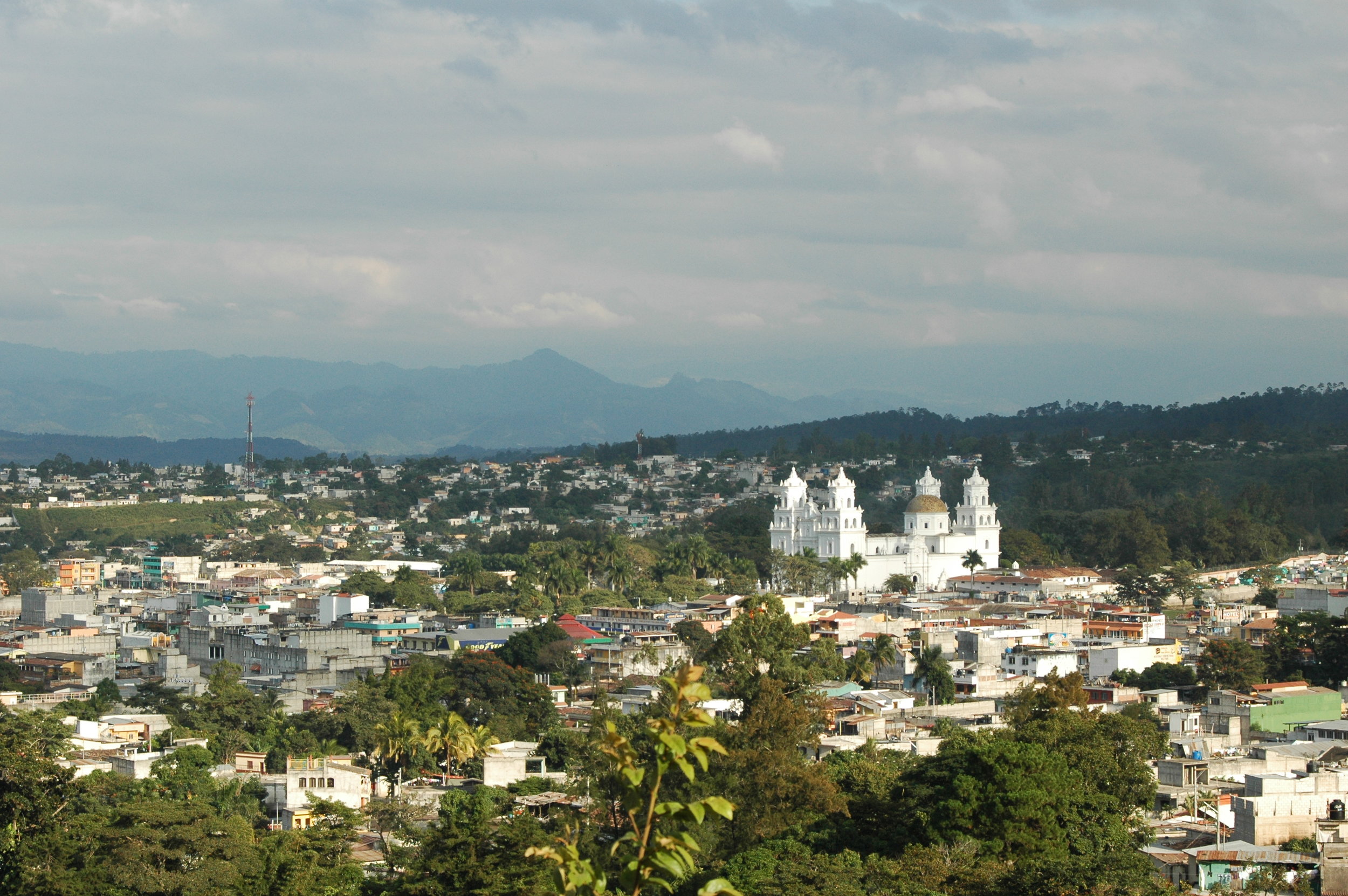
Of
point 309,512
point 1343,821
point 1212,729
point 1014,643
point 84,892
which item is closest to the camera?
point 84,892

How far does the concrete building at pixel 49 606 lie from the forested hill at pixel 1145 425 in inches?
3222

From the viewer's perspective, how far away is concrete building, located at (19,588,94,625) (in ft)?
205

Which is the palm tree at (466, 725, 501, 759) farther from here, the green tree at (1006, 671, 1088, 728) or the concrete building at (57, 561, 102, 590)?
→ the concrete building at (57, 561, 102, 590)

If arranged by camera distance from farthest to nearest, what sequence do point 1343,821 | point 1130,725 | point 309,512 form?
point 309,512 → point 1130,725 → point 1343,821

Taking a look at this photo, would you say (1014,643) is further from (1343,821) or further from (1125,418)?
(1125,418)

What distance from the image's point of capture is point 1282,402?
6043 inches

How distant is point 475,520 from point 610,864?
298 ft

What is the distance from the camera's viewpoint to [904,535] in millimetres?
76062

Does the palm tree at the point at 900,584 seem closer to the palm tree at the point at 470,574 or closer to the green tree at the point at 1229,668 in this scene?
the palm tree at the point at 470,574

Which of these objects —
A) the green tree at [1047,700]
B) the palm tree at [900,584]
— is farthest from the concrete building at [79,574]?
the green tree at [1047,700]

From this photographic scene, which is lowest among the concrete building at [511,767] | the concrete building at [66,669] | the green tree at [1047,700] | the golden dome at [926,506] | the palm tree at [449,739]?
the concrete building at [66,669]

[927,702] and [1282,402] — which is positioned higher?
[1282,402]

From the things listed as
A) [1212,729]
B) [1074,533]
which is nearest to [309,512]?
[1074,533]

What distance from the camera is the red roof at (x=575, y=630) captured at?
168 feet
